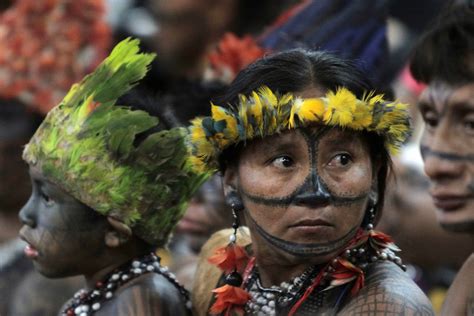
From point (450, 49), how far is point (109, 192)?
1.31 m

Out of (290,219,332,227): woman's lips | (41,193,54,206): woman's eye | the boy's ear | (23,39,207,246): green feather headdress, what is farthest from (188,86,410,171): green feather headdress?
(41,193,54,206): woman's eye

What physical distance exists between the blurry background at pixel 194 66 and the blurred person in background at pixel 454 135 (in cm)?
94

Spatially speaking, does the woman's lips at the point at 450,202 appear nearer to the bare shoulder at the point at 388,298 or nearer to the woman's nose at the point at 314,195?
the bare shoulder at the point at 388,298

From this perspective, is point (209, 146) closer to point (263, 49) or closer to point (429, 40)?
point (429, 40)

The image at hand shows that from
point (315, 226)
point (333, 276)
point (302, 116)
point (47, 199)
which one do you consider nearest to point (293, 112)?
point (302, 116)

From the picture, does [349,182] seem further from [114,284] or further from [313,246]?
[114,284]

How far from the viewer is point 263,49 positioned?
6.46 metres

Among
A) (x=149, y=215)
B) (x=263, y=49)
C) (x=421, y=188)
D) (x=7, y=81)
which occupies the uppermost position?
(x=7, y=81)

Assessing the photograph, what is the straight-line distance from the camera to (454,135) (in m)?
4.64

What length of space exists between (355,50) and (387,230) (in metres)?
1.16

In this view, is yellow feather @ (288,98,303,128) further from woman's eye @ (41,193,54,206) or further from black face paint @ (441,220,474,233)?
woman's eye @ (41,193,54,206)

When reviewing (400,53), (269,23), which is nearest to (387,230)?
(400,53)

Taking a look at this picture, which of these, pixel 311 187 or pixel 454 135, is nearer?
pixel 311 187

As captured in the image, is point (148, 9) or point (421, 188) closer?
point (421, 188)
